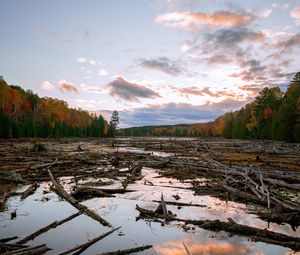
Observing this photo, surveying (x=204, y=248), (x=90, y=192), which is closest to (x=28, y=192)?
(x=90, y=192)

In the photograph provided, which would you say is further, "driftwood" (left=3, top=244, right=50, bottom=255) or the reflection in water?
the reflection in water

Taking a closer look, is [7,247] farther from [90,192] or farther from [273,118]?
[273,118]

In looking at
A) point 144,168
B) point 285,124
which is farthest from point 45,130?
point 144,168

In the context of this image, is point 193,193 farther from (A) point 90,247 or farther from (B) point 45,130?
(B) point 45,130

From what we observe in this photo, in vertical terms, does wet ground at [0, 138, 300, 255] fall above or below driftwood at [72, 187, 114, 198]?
below

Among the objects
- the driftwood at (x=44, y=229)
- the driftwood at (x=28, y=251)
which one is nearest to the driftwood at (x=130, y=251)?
the driftwood at (x=28, y=251)

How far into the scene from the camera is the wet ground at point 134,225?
22.2ft

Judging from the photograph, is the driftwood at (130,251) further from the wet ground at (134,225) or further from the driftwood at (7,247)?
the driftwood at (7,247)

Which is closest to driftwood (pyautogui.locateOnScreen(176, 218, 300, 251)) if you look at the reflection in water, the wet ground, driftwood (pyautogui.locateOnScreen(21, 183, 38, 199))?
the wet ground

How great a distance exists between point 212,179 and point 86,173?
6888mm

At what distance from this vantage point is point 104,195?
1172 cm

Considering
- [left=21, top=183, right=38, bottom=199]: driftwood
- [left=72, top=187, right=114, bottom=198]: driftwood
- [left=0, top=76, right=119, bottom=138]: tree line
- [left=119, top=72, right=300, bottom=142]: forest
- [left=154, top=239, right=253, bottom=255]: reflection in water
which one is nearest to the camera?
[left=154, top=239, right=253, bottom=255]: reflection in water

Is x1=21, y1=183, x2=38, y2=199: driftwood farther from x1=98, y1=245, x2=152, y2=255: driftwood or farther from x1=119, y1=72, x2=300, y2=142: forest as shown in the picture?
x1=119, y1=72, x2=300, y2=142: forest

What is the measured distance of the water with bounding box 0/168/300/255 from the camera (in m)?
6.76
